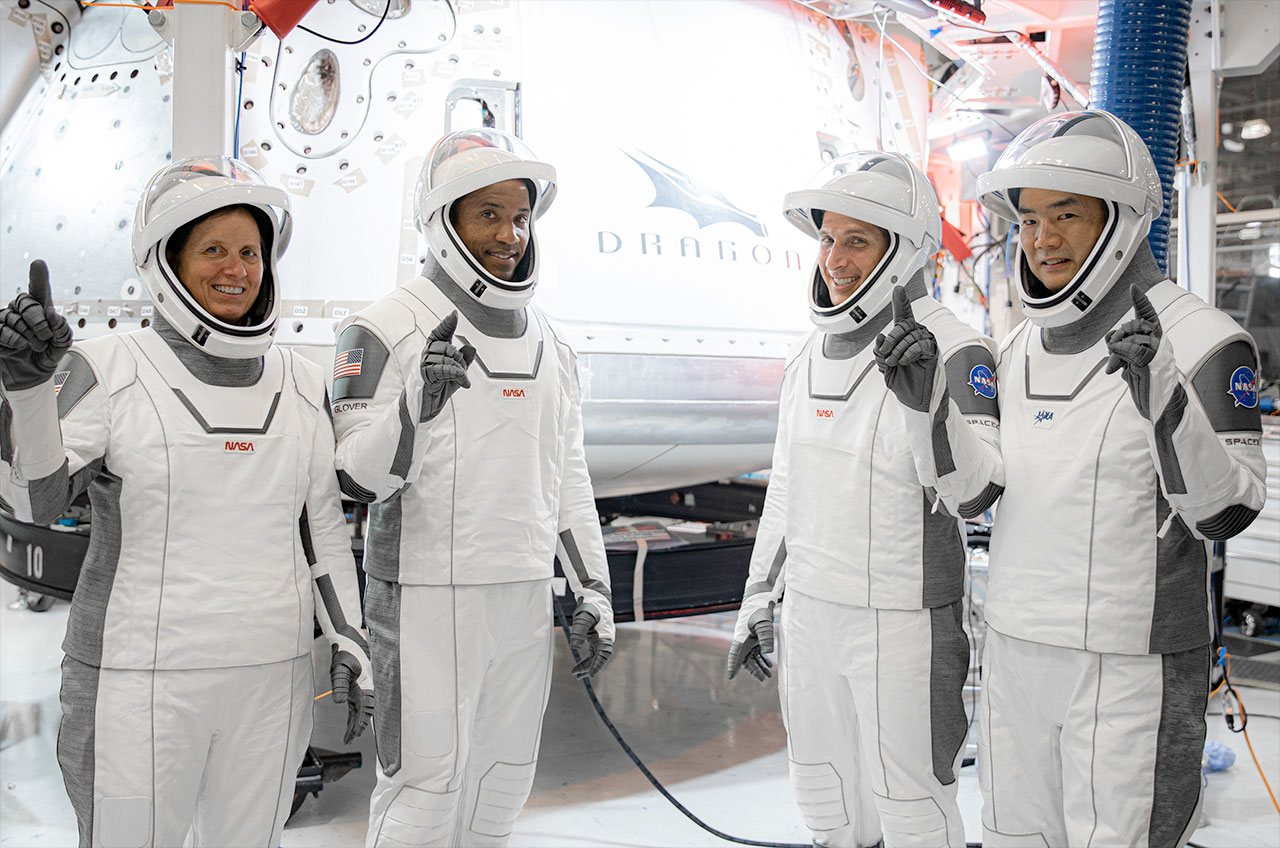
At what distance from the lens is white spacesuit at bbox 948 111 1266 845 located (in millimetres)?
2184

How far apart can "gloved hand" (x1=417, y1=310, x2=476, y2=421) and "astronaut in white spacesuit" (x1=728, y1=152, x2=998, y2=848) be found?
37.9 inches

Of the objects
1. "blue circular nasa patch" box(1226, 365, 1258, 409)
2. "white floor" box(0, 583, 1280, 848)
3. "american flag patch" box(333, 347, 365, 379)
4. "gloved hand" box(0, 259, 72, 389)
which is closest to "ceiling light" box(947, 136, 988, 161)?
"white floor" box(0, 583, 1280, 848)

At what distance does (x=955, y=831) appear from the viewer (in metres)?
2.58

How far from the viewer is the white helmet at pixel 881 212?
8.66 feet

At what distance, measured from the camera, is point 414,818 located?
8.20ft

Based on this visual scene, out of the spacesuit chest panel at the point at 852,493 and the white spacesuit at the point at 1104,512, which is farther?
the spacesuit chest panel at the point at 852,493

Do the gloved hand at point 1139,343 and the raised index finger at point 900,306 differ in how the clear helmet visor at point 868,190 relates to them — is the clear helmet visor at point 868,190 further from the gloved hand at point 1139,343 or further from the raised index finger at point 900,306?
the gloved hand at point 1139,343

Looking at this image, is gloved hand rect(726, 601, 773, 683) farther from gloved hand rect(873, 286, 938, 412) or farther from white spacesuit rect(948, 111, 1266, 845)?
gloved hand rect(873, 286, 938, 412)

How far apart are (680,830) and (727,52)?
3.04 metres

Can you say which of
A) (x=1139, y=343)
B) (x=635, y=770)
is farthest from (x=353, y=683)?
(x=635, y=770)

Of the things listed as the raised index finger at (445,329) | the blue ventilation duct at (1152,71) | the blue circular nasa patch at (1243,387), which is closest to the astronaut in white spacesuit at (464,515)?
the raised index finger at (445,329)

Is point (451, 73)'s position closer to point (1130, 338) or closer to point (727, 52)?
point (727, 52)

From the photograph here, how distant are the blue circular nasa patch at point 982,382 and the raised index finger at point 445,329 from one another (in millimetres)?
1241

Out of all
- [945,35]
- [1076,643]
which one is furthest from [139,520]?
[945,35]
